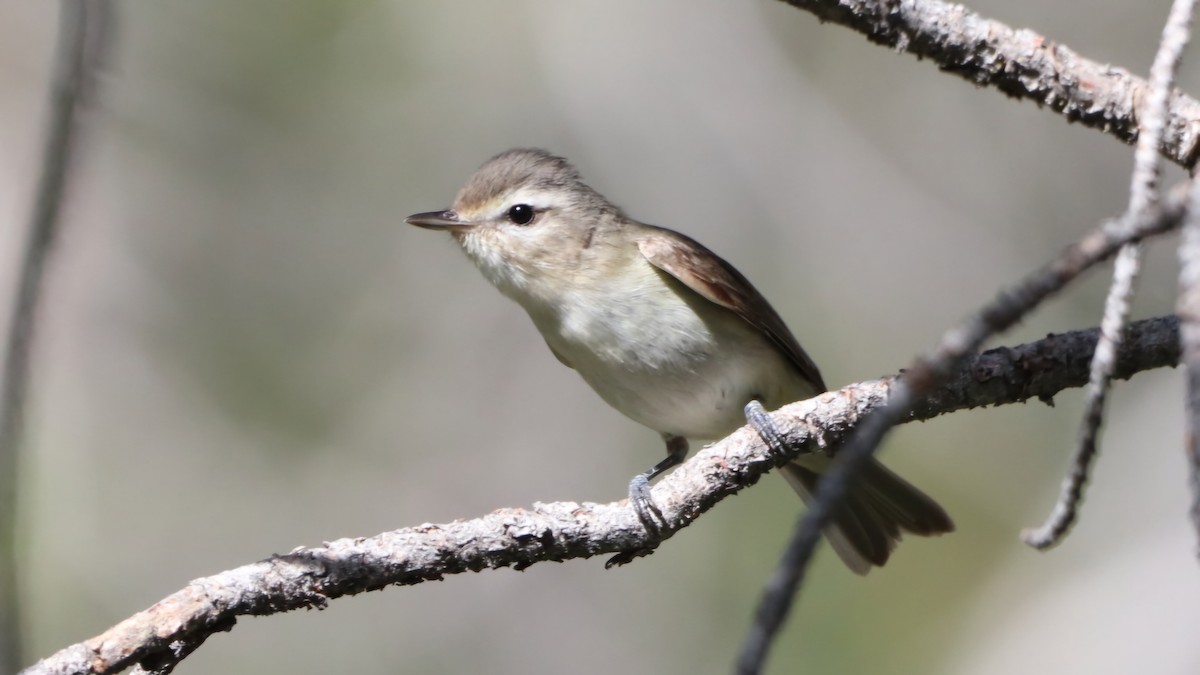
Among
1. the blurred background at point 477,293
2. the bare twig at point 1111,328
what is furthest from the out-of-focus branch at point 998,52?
the blurred background at point 477,293

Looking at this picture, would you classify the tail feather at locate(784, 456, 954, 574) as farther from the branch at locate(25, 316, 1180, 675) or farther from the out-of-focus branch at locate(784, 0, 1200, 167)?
the out-of-focus branch at locate(784, 0, 1200, 167)

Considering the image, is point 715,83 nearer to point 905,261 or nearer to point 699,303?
point 905,261

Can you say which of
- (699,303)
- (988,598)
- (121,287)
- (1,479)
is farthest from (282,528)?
(1,479)

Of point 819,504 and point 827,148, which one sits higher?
point 827,148

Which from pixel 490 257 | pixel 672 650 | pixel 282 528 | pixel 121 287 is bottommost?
pixel 672 650

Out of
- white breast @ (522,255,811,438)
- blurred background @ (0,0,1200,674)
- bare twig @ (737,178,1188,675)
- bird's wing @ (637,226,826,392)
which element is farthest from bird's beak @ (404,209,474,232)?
bare twig @ (737,178,1188,675)

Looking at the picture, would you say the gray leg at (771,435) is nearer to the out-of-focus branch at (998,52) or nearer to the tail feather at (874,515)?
the out-of-focus branch at (998,52)

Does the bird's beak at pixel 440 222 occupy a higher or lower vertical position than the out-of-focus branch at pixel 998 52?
higher
